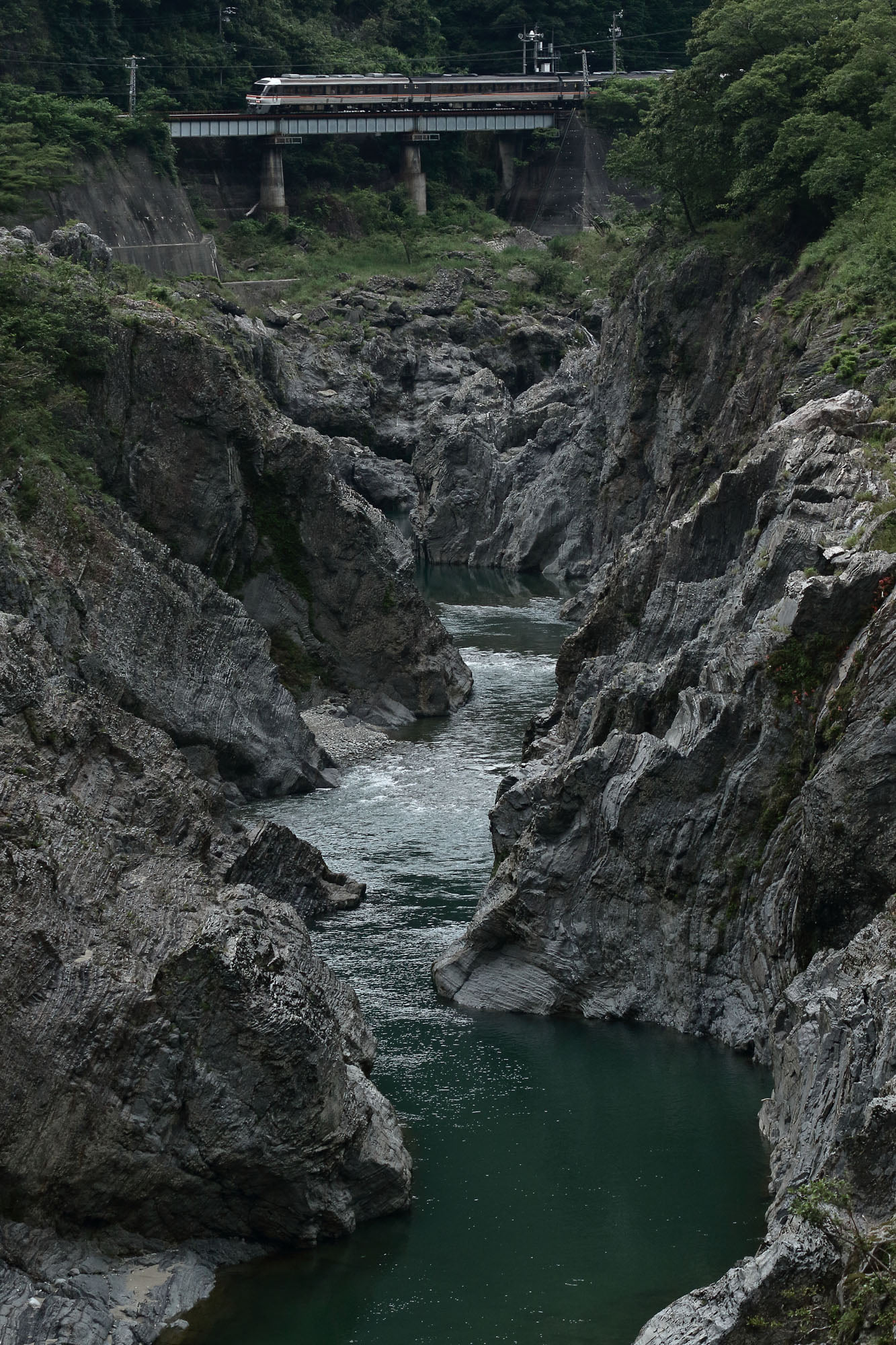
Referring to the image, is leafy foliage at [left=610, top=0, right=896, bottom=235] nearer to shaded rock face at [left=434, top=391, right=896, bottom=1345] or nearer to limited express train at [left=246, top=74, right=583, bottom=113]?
shaded rock face at [left=434, top=391, right=896, bottom=1345]

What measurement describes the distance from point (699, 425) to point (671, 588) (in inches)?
1036

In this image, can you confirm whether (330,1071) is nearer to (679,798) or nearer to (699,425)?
(679,798)

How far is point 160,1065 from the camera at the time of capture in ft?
88.1

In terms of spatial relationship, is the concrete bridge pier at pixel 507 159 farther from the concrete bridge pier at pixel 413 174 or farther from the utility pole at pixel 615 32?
the utility pole at pixel 615 32

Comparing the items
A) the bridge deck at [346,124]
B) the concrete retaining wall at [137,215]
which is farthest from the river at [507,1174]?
the bridge deck at [346,124]

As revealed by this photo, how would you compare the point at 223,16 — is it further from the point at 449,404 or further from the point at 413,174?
the point at 449,404

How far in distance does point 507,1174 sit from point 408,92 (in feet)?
394

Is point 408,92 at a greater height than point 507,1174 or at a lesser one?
greater

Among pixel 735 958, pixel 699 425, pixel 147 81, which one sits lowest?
pixel 735 958

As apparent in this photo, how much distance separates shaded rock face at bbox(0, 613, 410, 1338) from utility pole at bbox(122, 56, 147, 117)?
101 meters

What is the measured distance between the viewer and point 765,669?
117 ft

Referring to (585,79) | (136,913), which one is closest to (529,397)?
(585,79)

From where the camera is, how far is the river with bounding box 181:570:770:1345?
2561 cm

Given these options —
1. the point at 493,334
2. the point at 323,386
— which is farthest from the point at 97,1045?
the point at 493,334
